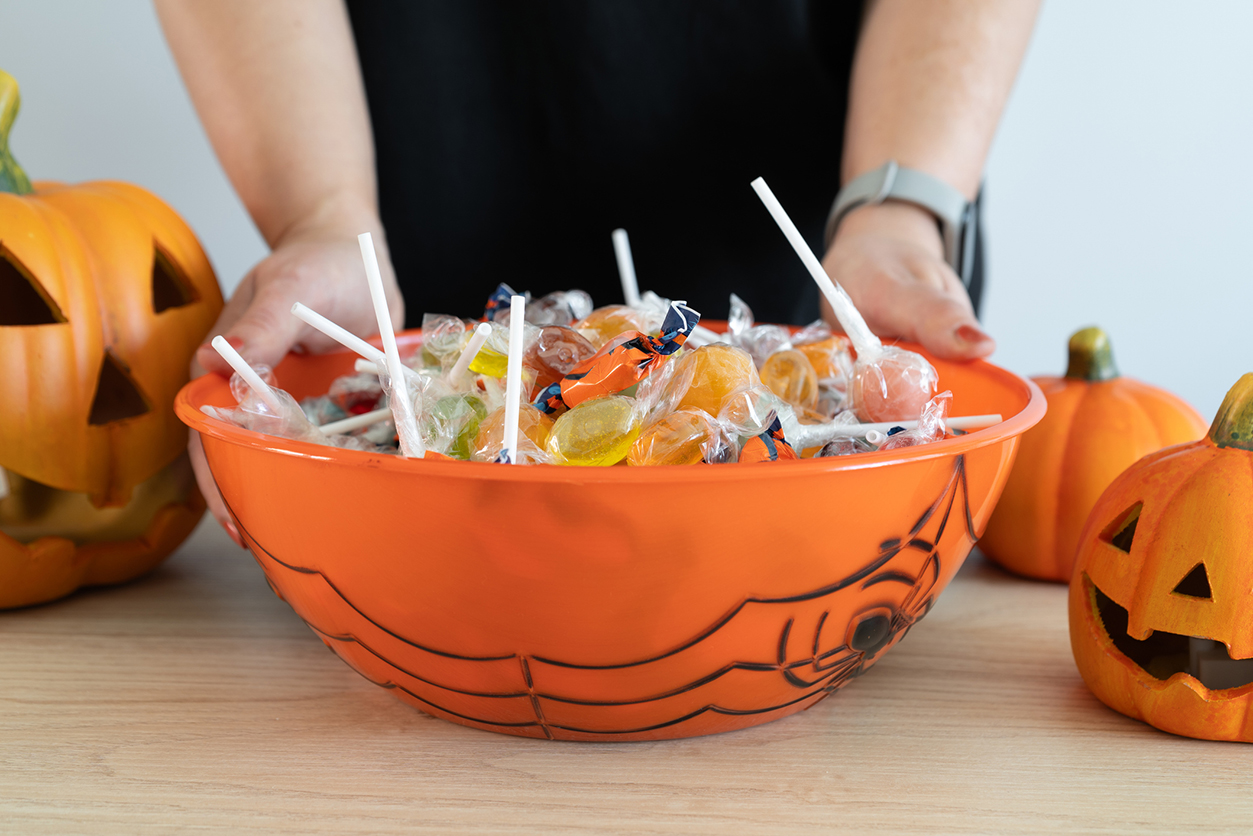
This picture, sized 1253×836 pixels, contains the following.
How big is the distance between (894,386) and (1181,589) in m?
0.28

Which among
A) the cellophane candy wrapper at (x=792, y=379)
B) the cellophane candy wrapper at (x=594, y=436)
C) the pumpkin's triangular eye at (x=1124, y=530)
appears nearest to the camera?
the cellophane candy wrapper at (x=594, y=436)

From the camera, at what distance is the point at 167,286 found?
1132 millimetres

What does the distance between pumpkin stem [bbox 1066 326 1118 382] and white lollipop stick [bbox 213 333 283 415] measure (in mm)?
874

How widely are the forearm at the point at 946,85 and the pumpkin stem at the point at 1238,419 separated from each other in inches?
26.7

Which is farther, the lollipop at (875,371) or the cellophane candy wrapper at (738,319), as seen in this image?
the cellophane candy wrapper at (738,319)

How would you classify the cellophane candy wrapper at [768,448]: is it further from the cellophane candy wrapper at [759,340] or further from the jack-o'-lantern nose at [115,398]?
the jack-o'-lantern nose at [115,398]

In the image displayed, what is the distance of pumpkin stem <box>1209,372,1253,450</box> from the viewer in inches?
27.8

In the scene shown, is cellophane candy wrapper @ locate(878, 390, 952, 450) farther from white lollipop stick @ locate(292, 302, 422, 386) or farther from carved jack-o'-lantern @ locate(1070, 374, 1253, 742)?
white lollipop stick @ locate(292, 302, 422, 386)

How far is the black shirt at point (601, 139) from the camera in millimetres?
1591

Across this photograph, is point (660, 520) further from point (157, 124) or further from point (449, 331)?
point (157, 124)

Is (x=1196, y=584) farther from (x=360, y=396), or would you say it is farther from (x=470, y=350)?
(x=360, y=396)

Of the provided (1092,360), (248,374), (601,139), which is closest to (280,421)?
(248,374)

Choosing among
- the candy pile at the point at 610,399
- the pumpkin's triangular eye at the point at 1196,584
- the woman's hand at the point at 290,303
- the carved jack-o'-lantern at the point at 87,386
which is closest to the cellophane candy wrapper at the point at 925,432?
the candy pile at the point at 610,399

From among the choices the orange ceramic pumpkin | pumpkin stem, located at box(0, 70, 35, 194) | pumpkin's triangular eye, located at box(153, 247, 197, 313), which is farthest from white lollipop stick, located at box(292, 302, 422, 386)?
the orange ceramic pumpkin
